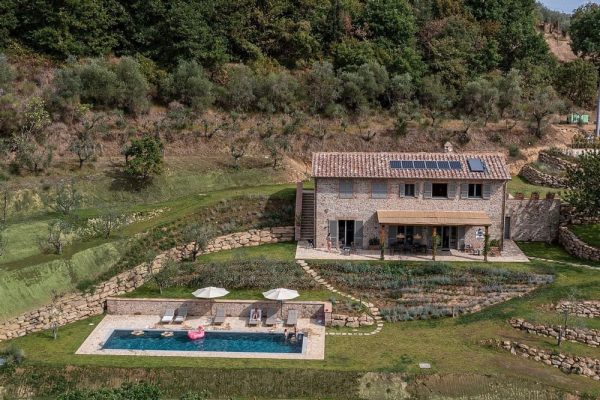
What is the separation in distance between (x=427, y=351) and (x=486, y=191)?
14.7m

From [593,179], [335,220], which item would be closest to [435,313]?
[335,220]

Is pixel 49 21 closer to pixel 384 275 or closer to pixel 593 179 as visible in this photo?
pixel 384 275

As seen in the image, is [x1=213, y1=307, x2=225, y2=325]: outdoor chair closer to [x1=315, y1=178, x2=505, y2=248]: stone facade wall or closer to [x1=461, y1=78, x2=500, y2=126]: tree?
[x1=315, y1=178, x2=505, y2=248]: stone facade wall

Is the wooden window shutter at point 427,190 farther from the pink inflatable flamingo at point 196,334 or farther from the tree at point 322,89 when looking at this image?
the tree at point 322,89

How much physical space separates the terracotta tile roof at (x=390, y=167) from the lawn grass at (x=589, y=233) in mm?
6396

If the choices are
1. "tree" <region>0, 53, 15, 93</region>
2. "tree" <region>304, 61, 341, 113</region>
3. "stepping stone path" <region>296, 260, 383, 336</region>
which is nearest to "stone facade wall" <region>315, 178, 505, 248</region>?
"stepping stone path" <region>296, 260, 383, 336</region>

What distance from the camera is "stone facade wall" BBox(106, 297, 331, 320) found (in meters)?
35.1

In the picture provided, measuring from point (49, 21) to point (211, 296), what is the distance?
39501 millimetres

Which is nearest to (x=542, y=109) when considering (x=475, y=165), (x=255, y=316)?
(x=475, y=165)

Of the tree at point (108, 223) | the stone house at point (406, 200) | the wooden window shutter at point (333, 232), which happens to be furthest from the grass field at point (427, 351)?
the stone house at point (406, 200)

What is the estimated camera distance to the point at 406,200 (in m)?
42.3

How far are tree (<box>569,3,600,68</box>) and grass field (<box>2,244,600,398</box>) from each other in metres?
57.0

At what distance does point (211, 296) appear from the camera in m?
34.6

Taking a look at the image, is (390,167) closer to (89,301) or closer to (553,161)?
(89,301)
